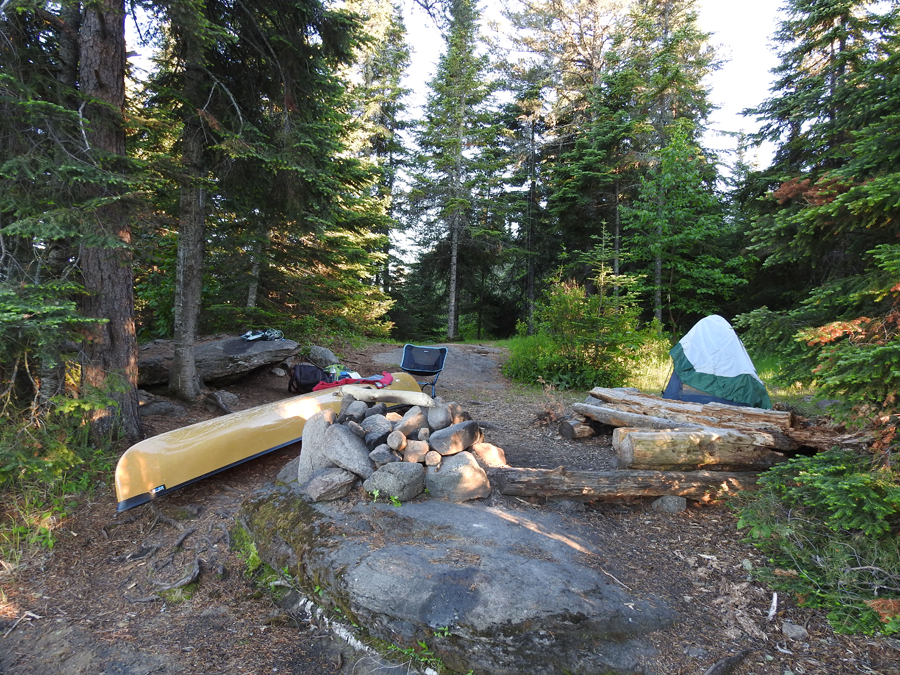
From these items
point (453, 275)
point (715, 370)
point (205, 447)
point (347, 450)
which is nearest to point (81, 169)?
point (205, 447)

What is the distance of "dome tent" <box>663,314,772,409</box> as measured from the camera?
592 centimetres

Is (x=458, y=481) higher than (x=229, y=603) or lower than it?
higher

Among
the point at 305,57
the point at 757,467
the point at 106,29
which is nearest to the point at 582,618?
the point at 757,467

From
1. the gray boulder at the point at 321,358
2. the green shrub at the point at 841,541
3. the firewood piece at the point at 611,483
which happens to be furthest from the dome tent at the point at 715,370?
the gray boulder at the point at 321,358

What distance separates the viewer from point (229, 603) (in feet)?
9.33

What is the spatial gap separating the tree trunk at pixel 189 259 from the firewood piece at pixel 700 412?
5507 mm

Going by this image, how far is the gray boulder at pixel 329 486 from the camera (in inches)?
134

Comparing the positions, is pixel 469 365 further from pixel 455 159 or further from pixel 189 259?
pixel 455 159

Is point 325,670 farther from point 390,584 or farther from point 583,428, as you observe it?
point 583,428

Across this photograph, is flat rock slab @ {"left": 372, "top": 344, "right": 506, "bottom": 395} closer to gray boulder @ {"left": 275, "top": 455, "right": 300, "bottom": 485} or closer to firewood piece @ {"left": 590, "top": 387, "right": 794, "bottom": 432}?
firewood piece @ {"left": 590, "top": 387, "right": 794, "bottom": 432}

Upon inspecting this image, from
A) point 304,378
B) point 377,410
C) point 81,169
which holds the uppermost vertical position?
point 81,169

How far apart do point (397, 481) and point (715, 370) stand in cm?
499

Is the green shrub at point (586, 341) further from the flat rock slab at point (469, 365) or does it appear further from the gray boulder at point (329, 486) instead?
the gray boulder at point (329, 486)

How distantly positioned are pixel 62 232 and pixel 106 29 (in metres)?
2.32
